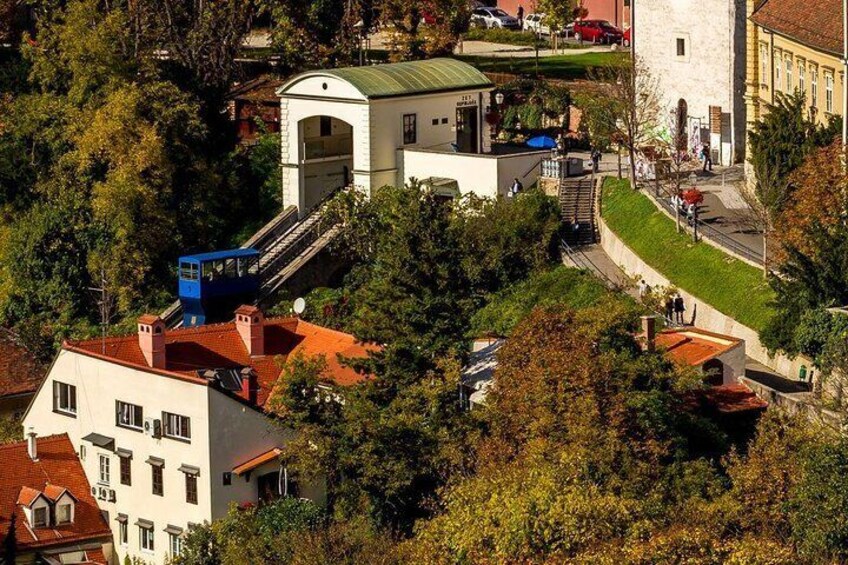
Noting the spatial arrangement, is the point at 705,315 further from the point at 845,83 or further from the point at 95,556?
the point at 95,556

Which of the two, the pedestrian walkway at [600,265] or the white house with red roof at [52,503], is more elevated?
the pedestrian walkway at [600,265]

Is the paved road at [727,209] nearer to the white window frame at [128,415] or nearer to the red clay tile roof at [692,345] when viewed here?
the red clay tile roof at [692,345]

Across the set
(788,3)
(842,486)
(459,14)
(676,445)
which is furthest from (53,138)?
(842,486)

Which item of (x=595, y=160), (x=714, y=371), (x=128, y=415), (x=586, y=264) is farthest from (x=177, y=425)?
(x=595, y=160)

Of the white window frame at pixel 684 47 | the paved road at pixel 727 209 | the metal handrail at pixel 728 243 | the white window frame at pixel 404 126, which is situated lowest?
the metal handrail at pixel 728 243

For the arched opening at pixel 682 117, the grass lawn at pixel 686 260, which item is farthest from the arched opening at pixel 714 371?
the arched opening at pixel 682 117

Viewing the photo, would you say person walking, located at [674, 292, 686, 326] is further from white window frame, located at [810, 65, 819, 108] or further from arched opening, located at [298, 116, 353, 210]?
arched opening, located at [298, 116, 353, 210]
